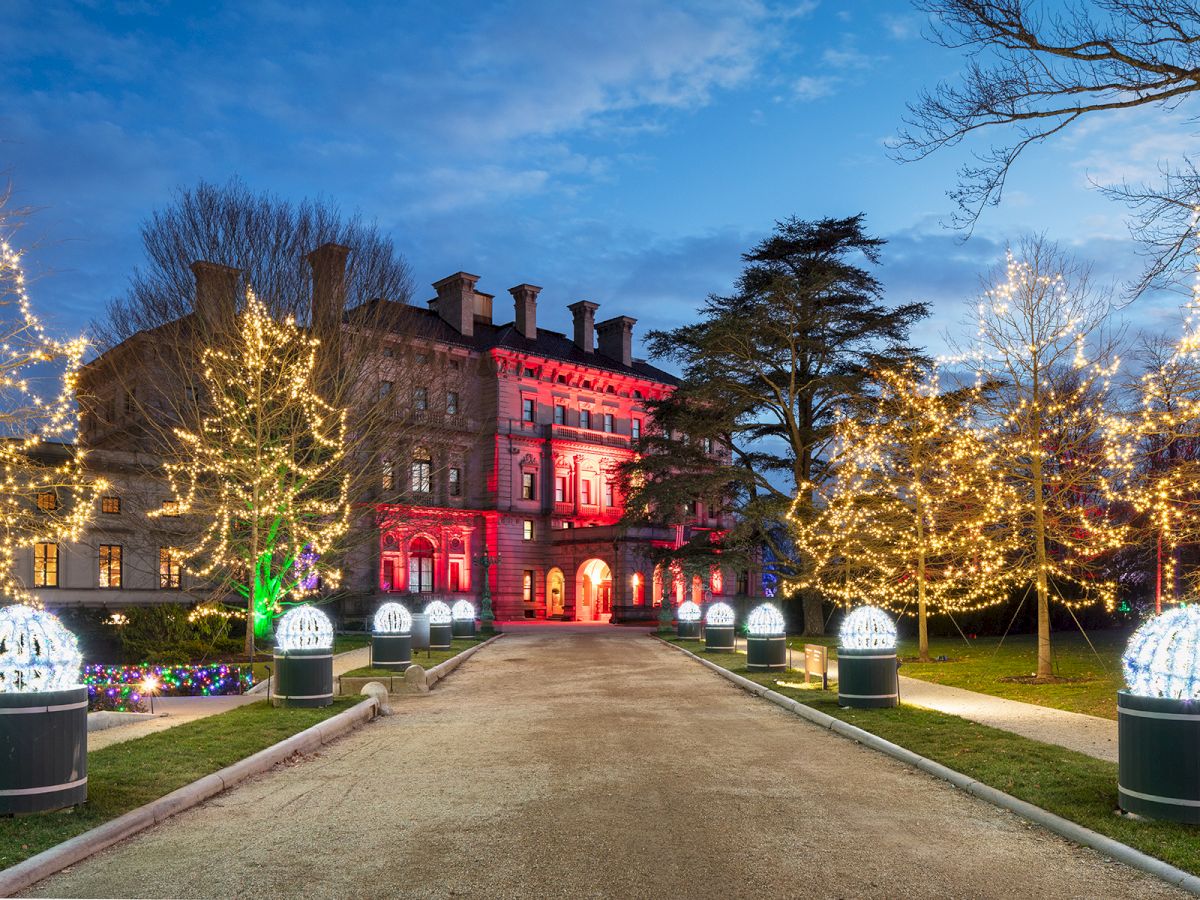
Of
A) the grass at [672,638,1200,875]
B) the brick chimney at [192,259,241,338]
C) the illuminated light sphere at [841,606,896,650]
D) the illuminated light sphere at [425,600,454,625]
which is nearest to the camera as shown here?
the grass at [672,638,1200,875]

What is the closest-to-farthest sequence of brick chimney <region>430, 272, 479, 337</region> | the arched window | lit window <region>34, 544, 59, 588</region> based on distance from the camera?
lit window <region>34, 544, 59, 588</region>, the arched window, brick chimney <region>430, 272, 479, 337</region>

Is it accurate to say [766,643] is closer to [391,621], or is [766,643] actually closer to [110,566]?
[391,621]

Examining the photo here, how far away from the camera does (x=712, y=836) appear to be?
768cm

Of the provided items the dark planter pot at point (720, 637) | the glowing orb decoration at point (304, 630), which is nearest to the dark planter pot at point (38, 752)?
the glowing orb decoration at point (304, 630)

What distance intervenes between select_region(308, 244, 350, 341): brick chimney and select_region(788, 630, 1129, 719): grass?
18.7m

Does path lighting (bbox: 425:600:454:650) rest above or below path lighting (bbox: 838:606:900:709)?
below

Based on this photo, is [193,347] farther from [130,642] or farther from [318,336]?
[130,642]

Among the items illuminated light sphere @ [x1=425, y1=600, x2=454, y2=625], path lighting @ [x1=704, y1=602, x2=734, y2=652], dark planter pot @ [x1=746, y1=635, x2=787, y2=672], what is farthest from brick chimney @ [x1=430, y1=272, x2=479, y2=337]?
dark planter pot @ [x1=746, y1=635, x2=787, y2=672]

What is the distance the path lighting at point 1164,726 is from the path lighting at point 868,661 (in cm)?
698

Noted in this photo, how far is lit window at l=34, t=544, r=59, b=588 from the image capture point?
3925 cm

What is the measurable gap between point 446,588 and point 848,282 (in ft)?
111

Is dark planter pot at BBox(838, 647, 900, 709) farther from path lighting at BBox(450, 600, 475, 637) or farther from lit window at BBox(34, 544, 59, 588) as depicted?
lit window at BBox(34, 544, 59, 588)

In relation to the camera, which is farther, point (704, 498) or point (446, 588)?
point (446, 588)

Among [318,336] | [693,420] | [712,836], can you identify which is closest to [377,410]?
[318,336]
